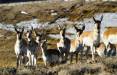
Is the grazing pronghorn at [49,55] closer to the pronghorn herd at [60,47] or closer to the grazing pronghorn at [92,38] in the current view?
the pronghorn herd at [60,47]

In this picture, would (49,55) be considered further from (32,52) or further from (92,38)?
(92,38)

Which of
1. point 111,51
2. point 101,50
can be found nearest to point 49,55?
point 101,50

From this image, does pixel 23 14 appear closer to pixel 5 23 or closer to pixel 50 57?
pixel 5 23

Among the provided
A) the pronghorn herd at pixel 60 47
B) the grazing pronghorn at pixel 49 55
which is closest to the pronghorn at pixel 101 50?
the pronghorn herd at pixel 60 47

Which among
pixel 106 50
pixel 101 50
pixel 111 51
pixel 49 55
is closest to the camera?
pixel 49 55

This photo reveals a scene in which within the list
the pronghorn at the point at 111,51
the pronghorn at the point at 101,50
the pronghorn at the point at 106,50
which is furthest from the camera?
the pronghorn at the point at 111,51

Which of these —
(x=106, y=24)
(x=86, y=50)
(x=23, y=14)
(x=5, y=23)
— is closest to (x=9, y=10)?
(x=23, y=14)

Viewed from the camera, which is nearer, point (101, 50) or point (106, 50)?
point (101, 50)

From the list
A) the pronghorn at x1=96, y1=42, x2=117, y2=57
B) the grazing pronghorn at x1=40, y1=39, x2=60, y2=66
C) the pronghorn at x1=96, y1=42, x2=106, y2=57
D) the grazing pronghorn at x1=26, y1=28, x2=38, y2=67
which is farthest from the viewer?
the pronghorn at x1=96, y1=42, x2=117, y2=57

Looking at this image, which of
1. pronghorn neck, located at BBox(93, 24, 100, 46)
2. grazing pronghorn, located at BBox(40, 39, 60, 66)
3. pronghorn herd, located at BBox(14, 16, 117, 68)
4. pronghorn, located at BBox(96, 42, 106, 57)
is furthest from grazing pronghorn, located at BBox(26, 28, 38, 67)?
pronghorn, located at BBox(96, 42, 106, 57)

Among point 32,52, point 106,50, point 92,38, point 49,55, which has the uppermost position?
point 92,38

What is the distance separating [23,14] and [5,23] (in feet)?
21.1

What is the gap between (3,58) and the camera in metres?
42.0

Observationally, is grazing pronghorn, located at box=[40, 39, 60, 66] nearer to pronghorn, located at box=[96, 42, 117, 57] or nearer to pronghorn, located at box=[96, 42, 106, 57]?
pronghorn, located at box=[96, 42, 106, 57]
